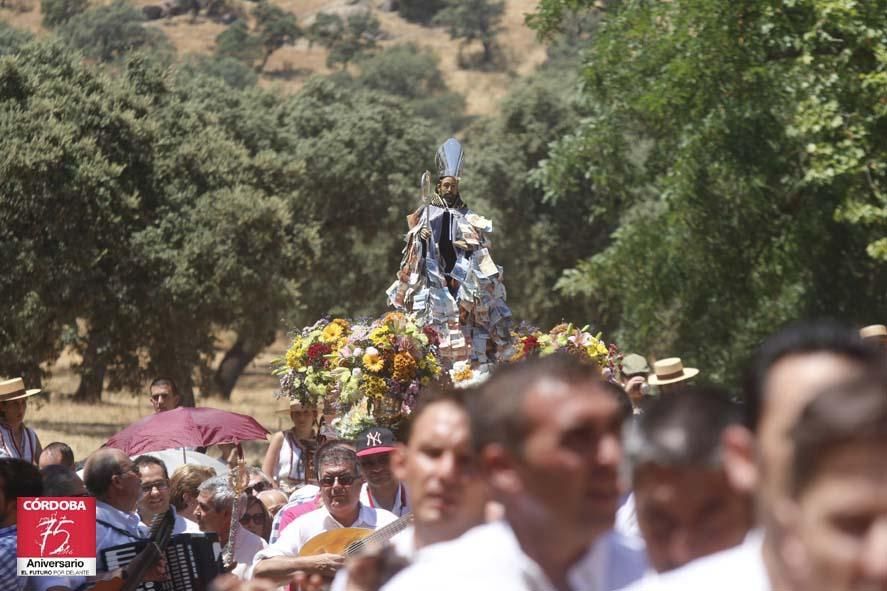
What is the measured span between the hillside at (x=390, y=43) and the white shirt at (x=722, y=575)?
85.4 metres

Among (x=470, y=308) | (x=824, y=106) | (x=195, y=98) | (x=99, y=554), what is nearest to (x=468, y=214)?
(x=470, y=308)

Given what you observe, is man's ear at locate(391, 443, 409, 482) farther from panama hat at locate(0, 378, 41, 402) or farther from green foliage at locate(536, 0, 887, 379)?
green foliage at locate(536, 0, 887, 379)

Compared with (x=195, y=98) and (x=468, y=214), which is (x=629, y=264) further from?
(x=195, y=98)

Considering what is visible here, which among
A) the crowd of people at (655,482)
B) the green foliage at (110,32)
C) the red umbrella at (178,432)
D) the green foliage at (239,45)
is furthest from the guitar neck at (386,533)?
the green foliage at (239,45)

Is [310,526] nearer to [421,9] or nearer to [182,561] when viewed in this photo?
[182,561]

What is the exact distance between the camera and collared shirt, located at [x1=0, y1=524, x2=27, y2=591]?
571 cm

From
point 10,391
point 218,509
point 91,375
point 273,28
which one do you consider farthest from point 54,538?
point 273,28

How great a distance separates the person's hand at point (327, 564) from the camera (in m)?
5.46

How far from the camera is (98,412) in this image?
3231 centimetres

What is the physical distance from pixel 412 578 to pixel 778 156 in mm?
16799

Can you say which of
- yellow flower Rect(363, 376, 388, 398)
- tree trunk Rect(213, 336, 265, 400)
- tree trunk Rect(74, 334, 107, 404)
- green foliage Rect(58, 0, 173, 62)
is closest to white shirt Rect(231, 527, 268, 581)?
yellow flower Rect(363, 376, 388, 398)

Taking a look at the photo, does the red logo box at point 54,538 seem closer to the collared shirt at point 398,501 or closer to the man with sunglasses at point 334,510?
the man with sunglasses at point 334,510

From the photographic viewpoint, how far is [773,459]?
190 centimetres

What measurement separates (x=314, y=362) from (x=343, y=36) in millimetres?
93605
